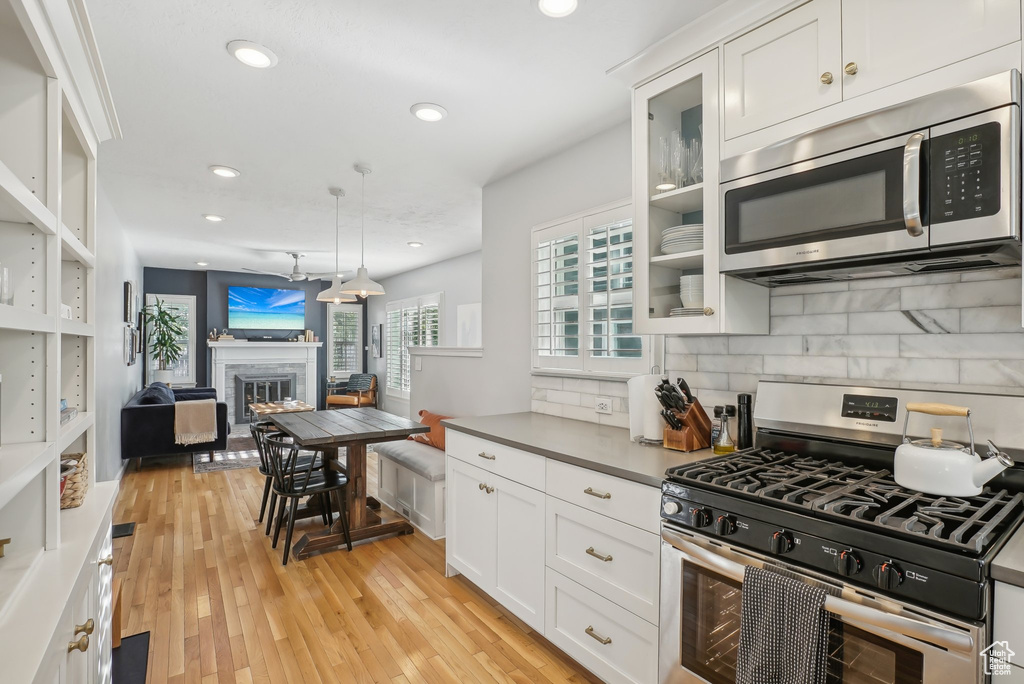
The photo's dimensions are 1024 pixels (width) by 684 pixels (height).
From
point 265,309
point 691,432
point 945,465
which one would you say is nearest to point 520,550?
point 691,432

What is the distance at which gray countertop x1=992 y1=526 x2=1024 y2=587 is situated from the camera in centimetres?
100

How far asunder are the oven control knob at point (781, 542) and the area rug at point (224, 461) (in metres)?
5.61

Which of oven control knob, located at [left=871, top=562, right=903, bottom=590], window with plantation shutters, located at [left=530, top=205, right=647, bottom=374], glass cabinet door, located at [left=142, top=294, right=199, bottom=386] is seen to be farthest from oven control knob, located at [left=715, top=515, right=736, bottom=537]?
glass cabinet door, located at [left=142, top=294, right=199, bottom=386]

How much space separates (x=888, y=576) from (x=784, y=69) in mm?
1530

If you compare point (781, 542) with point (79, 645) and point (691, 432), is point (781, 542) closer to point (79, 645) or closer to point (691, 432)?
point (691, 432)

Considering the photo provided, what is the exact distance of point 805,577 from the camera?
129cm

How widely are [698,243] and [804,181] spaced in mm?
441

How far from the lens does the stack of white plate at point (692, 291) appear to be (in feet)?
6.55

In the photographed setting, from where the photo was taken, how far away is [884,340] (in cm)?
173

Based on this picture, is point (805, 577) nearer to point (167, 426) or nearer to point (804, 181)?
point (804, 181)

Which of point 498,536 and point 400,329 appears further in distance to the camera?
point 400,329

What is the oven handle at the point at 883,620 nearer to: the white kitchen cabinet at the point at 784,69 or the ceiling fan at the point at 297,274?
the white kitchen cabinet at the point at 784,69

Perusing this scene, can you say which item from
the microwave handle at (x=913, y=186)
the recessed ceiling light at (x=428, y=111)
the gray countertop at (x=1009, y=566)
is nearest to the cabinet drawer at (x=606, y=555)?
the gray countertop at (x=1009, y=566)

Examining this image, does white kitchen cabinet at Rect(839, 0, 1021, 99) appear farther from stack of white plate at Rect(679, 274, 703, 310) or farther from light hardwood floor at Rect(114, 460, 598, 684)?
light hardwood floor at Rect(114, 460, 598, 684)
